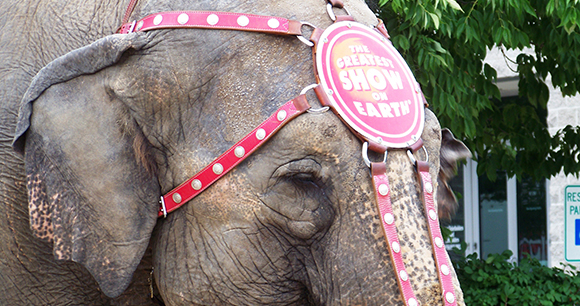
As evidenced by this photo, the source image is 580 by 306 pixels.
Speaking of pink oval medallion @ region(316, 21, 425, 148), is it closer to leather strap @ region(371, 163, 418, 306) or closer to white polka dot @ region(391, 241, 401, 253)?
leather strap @ region(371, 163, 418, 306)

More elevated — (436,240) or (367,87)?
(367,87)

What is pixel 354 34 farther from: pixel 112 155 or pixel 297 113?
pixel 112 155

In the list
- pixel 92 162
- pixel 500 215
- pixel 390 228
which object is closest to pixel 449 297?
pixel 390 228

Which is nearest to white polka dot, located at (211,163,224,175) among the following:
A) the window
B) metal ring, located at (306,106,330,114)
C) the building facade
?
metal ring, located at (306,106,330,114)

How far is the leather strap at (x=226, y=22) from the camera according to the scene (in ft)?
5.05

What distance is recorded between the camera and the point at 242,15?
1.56 metres

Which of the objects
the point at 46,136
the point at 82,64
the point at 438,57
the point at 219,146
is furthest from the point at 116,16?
the point at 438,57

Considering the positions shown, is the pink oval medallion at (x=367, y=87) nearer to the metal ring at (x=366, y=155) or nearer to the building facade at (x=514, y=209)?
the metal ring at (x=366, y=155)

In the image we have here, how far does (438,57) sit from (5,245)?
2.54 m

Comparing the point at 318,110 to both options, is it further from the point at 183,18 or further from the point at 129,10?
the point at 129,10

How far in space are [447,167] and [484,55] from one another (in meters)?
2.72

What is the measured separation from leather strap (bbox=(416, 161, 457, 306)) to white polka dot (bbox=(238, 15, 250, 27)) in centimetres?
48

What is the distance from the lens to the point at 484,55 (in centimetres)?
439

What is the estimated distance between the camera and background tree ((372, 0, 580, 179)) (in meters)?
3.77
